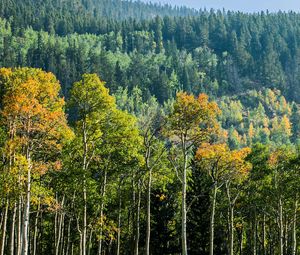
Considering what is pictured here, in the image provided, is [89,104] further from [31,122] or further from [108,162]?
[108,162]

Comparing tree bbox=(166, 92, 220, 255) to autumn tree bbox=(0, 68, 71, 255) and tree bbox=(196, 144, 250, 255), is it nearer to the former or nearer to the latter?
tree bbox=(196, 144, 250, 255)

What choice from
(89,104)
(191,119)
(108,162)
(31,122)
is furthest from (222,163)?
(31,122)

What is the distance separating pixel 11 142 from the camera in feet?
98.2

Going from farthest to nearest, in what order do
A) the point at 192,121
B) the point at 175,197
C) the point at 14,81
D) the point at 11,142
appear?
the point at 175,197 → the point at 192,121 → the point at 14,81 → the point at 11,142

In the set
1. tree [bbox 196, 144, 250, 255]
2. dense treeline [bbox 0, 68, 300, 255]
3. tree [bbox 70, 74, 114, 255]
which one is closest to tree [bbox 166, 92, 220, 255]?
dense treeline [bbox 0, 68, 300, 255]

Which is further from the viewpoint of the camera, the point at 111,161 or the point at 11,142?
the point at 111,161

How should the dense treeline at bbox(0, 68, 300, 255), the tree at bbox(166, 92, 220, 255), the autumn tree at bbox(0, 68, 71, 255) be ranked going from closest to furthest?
the autumn tree at bbox(0, 68, 71, 255), the dense treeline at bbox(0, 68, 300, 255), the tree at bbox(166, 92, 220, 255)

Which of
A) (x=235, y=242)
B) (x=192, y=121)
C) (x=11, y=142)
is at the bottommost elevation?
(x=235, y=242)

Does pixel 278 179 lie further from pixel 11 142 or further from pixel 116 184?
pixel 11 142

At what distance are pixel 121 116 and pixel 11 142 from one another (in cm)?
1027

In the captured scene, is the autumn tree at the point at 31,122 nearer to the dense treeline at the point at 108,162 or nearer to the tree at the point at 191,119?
the dense treeline at the point at 108,162

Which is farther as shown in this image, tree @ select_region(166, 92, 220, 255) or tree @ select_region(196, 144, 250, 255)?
tree @ select_region(196, 144, 250, 255)

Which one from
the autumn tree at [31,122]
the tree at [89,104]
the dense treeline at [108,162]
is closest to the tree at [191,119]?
the dense treeline at [108,162]

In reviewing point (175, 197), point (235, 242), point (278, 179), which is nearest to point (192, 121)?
point (278, 179)
